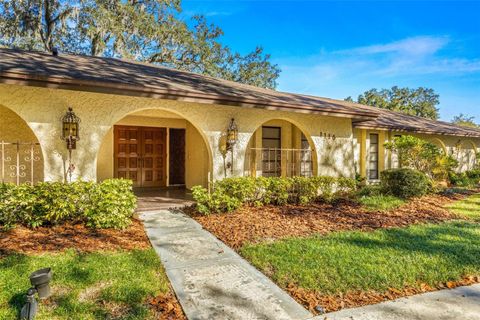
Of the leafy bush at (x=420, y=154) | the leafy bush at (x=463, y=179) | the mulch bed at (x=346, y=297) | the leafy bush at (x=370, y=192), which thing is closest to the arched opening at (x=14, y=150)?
the mulch bed at (x=346, y=297)

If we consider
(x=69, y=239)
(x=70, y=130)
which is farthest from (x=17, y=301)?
(x=70, y=130)

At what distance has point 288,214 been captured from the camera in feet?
25.3

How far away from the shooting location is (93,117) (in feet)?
22.8

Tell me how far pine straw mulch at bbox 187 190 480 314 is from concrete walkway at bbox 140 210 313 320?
26 centimetres

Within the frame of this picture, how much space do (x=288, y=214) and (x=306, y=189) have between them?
1678 mm

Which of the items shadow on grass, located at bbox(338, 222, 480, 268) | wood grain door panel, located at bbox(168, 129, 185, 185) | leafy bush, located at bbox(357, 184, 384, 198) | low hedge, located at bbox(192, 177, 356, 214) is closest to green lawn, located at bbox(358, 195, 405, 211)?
leafy bush, located at bbox(357, 184, 384, 198)

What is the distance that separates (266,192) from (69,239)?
16.3 ft

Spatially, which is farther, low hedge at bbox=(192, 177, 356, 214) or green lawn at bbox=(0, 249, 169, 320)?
low hedge at bbox=(192, 177, 356, 214)

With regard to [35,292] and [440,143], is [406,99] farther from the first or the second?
[35,292]

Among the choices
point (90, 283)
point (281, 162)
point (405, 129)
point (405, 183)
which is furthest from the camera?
point (405, 129)

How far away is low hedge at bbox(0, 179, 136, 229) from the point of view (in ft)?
18.6

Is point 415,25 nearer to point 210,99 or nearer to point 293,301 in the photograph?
point 210,99

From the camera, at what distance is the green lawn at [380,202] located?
866 centimetres

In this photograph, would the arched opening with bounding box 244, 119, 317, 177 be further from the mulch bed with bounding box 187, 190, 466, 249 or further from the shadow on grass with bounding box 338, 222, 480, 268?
the shadow on grass with bounding box 338, 222, 480, 268
